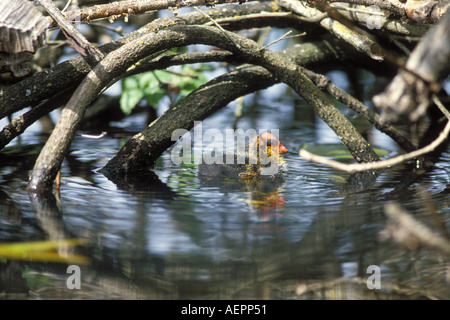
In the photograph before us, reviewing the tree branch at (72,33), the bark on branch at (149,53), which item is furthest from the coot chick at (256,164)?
the tree branch at (72,33)

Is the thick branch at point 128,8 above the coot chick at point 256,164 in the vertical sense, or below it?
above

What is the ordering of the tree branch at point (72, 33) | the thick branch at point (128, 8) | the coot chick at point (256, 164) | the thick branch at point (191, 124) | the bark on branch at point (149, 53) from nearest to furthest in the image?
the tree branch at point (72, 33)
the bark on branch at point (149, 53)
the thick branch at point (128, 8)
the thick branch at point (191, 124)
the coot chick at point (256, 164)

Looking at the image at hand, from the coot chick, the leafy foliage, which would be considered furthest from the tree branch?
the leafy foliage

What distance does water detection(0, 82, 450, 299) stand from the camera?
253cm

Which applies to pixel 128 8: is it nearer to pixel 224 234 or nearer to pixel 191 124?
pixel 191 124

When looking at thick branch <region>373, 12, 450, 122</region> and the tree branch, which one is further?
the tree branch

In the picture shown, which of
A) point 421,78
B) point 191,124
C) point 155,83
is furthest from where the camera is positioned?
point 155,83

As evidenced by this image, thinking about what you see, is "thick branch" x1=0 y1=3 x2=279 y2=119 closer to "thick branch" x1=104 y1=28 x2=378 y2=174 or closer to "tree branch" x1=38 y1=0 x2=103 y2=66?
"tree branch" x1=38 y1=0 x2=103 y2=66

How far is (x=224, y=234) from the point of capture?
3174 millimetres

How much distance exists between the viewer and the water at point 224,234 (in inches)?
99.6

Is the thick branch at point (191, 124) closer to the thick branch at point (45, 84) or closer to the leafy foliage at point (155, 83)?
the thick branch at point (45, 84)

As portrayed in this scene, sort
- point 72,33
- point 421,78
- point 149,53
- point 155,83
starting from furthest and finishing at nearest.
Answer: point 155,83 < point 149,53 < point 72,33 < point 421,78

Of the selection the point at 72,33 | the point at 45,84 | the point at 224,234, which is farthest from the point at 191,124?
the point at 224,234

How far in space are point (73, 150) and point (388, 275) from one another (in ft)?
13.2
